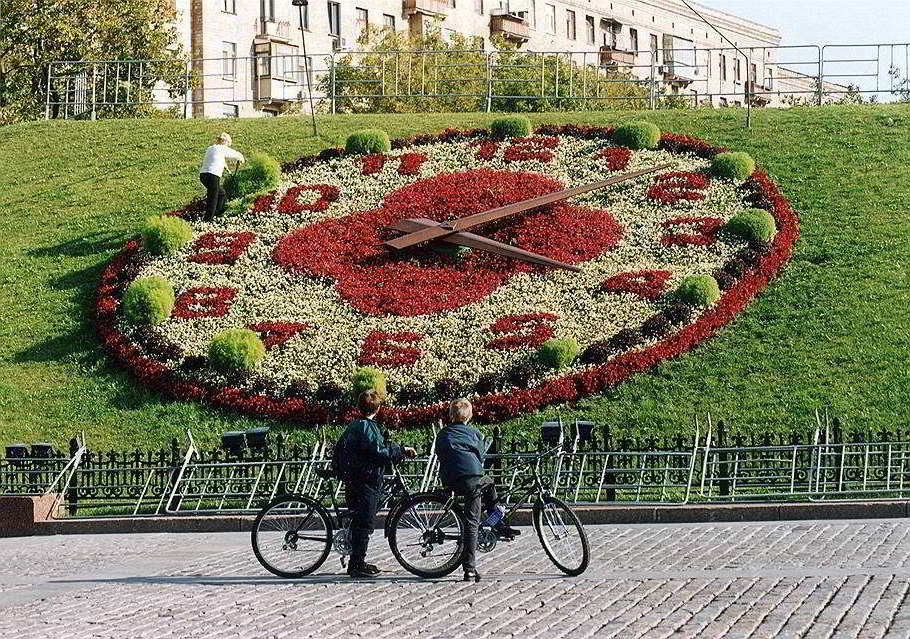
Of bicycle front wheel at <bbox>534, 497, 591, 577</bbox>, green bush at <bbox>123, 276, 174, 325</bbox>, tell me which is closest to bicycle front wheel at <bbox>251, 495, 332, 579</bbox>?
bicycle front wheel at <bbox>534, 497, 591, 577</bbox>

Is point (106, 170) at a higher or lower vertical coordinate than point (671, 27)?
lower

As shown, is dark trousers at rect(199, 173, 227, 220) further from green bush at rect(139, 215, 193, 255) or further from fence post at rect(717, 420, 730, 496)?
fence post at rect(717, 420, 730, 496)

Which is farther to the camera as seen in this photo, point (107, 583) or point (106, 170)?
point (106, 170)

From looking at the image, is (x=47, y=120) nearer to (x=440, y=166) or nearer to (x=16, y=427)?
(x=440, y=166)

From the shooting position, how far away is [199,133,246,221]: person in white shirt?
32.6m

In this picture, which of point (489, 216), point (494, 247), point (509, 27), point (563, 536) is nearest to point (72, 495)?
point (494, 247)

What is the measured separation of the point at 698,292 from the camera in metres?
27.8

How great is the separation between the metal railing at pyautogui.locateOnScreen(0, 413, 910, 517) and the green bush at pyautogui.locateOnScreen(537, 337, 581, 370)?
10.4 feet

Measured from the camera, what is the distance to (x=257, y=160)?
116 feet

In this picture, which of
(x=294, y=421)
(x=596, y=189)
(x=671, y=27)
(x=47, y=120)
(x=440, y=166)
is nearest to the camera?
(x=294, y=421)

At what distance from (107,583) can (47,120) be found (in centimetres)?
3252

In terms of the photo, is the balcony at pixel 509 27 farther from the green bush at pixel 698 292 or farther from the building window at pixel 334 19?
the green bush at pixel 698 292

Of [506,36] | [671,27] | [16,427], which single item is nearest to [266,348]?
[16,427]

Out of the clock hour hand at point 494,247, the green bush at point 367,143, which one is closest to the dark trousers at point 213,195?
the green bush at point 367,143
